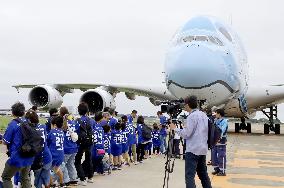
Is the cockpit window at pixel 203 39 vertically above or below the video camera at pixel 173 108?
above

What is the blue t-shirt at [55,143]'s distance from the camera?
7.33m

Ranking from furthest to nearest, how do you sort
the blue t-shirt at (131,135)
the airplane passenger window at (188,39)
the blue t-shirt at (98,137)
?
the airplane passenger window at (188,39)
the blue t-shirt at (131,135)
the blue t-shirt at (98,137)

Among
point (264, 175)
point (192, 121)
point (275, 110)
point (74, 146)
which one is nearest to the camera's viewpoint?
point (192, 121)

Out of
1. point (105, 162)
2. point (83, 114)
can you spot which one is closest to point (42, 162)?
point (83, 114)

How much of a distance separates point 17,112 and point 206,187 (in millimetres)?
2942

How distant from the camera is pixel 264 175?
9.60 m

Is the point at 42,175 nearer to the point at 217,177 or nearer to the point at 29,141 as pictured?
the point at 29,141

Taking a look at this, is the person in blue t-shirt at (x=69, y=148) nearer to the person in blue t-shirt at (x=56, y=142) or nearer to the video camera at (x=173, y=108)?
the person in blue t-shirt at (x=56, y=142)

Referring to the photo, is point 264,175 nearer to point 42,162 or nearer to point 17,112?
point 42,162

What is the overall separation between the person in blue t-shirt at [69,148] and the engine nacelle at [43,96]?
12.1m

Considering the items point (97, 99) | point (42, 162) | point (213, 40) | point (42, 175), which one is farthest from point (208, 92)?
point (42, 162)

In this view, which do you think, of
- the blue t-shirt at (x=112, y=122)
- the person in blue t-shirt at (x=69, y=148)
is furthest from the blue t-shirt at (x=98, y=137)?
the blue t-shirt at (x=112, y=122)

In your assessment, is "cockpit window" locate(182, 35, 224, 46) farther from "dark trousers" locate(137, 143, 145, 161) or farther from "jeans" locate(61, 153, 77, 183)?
"jeans" locate(61, 153, 77, 183)

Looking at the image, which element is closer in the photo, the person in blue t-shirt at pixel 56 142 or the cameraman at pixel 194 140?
the cameraman at pixel 194 140
